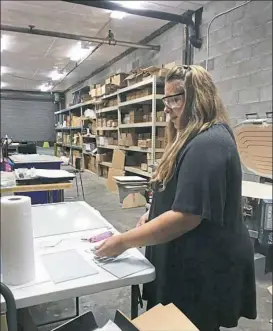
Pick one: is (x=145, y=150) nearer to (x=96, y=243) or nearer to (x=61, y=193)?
(x=96, y=243)

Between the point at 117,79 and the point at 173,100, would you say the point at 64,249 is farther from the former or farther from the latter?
the point at 117,79

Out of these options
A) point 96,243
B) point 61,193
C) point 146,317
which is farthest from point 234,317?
point 61,193

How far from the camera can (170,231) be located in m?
0.81

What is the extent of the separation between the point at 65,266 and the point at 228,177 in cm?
56

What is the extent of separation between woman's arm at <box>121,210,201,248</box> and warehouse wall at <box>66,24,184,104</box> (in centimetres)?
72

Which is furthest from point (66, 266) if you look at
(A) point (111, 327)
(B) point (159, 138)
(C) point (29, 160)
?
(C) point (29, 160)

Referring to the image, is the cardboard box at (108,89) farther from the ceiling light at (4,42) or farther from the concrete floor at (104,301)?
the ceiling light at (4,42)

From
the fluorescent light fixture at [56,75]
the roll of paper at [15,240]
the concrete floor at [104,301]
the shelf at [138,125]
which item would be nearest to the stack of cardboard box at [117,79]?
the shelf at [138,125]

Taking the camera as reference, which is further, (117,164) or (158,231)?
(117,164)

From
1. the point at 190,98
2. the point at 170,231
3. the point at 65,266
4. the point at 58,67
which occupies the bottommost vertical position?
the point at 65,266

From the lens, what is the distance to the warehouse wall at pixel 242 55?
561 mm

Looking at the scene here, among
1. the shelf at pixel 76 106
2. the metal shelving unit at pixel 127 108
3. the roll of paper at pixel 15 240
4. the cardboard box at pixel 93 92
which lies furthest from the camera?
the cardboard box at pixel 93 92

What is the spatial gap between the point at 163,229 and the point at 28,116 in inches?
20.1

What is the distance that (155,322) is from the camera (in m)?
0.90
